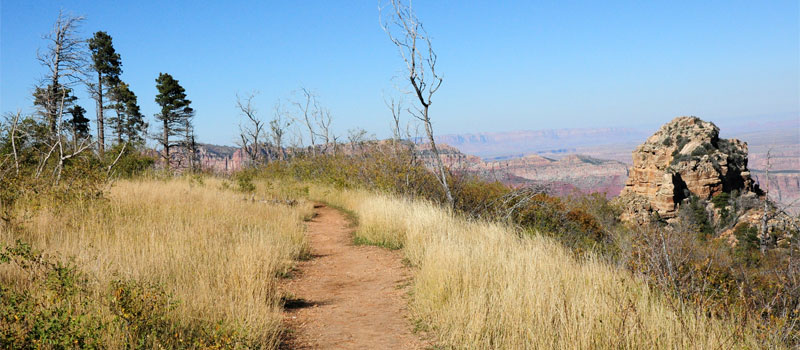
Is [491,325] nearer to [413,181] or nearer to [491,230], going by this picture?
[491,230]

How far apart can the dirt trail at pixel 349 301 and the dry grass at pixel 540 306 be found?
33 centimetres

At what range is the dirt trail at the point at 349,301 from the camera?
4.65 m

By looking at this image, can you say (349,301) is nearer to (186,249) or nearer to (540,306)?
(186,249)

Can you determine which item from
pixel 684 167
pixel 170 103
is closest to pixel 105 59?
pixel 170 103

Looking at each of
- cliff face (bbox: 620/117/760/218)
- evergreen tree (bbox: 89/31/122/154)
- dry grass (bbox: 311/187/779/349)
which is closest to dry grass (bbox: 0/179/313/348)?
dry grass (bbox: 311/187/779/349)

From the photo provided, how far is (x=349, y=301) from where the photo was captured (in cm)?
613

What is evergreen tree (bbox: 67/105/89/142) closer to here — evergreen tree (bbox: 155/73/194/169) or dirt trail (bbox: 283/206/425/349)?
evergreen tree (bbox: 155/73/194/169)

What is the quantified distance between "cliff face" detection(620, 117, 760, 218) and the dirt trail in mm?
46278

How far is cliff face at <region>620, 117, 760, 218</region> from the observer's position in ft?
160

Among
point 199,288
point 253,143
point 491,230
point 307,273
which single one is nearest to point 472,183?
point 491,230

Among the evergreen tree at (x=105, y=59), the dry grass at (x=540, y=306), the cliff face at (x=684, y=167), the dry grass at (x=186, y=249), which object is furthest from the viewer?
the cliff face at (x=684, y=167)

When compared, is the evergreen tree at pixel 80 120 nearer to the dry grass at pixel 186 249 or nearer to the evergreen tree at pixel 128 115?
the evergreen tree at pixel 128 115

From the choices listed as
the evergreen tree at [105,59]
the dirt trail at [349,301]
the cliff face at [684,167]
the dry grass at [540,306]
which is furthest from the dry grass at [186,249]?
the cliff face at [684,167]

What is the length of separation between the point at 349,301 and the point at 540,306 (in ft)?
8.87
